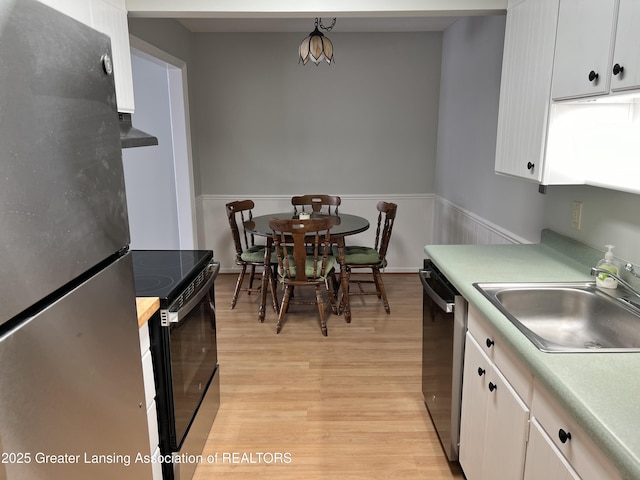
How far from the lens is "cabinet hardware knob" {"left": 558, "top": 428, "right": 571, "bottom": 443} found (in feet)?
3.63

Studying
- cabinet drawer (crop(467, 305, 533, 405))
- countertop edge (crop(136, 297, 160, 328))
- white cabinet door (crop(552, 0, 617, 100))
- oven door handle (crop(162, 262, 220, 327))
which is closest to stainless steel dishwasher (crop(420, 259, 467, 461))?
cabinet drawer (crop(467, 305, 533, 405))

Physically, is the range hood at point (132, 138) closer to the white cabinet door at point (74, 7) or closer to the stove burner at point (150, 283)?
the white cabinet door at point (74, 7)

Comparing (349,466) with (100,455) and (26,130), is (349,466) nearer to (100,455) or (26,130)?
(100,455)

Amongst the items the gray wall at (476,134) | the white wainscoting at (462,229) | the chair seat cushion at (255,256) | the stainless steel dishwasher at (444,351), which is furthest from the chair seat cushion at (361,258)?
the stainless steel dishwasher at (444,351)

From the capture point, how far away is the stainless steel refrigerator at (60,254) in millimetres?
640

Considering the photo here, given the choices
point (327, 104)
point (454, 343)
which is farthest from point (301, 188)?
point (454, 343)

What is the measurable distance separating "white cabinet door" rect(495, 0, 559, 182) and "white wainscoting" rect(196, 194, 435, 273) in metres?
2.72

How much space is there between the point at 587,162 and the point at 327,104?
3.30 meters

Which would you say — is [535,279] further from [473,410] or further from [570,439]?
[570,439]

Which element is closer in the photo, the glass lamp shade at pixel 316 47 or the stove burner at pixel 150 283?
the stove burner at pixel 150 283

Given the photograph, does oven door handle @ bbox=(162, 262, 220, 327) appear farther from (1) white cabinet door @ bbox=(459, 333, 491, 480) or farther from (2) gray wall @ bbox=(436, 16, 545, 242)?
(2) gray wall @ bbox=(436, 16, 545, 242)

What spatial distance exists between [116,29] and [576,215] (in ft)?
7.54

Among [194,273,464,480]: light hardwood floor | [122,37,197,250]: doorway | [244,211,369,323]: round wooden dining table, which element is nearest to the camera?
[194,273,464,480]: light hardwood floor

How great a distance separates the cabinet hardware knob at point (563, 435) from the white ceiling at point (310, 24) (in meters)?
3.81
